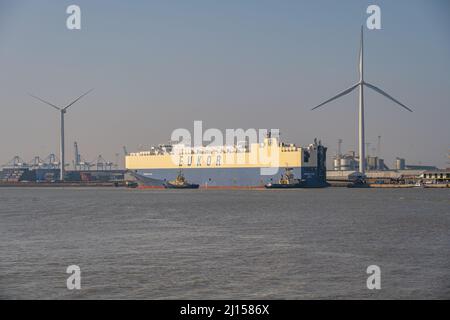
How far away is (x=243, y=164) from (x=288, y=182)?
931 cm

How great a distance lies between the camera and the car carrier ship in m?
115

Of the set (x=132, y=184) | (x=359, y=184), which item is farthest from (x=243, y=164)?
(x=132, y=184)

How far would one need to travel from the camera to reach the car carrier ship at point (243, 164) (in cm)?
11512

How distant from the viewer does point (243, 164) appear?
116500 millimetres

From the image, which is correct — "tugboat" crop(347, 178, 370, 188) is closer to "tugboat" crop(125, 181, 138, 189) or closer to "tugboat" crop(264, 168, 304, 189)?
"tugboat" crop(264, 168, 304, 189)

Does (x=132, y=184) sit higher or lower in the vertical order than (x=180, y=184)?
lower

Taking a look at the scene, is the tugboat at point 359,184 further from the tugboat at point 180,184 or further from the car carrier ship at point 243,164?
the tugboat at point 180,184

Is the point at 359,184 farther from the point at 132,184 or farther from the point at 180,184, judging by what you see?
the point at 132,184

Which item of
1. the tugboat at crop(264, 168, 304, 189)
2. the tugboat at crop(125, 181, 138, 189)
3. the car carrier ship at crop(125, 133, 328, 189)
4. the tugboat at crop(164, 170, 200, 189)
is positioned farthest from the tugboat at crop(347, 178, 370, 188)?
the tugboat at crop(125, 181, 138, 189)

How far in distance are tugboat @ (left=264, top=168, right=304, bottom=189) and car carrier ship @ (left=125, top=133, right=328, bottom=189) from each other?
1.45 ft

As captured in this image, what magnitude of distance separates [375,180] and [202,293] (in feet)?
449

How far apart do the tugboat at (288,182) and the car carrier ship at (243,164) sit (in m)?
0.44

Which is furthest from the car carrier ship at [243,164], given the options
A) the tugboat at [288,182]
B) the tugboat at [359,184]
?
the tugboat at [359,184]
